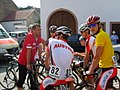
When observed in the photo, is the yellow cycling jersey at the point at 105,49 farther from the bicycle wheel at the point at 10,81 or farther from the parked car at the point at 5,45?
the parked car at the point at 5,45

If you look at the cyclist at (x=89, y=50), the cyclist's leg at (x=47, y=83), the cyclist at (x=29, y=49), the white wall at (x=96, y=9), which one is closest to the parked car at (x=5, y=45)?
the cyclist at (x=29, y=49)

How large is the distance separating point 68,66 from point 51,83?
1.20ft

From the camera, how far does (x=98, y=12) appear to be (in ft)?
88.1

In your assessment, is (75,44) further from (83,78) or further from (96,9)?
(83,78)

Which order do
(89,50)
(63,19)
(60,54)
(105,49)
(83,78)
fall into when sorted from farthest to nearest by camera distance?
1. (63,19)
2. (83,78)
3. (89,50)
4. (105,49)
5. (60,54)

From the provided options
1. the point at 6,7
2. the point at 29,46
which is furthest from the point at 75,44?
the point at 6,7

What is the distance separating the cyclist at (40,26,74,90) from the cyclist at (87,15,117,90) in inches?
15.6

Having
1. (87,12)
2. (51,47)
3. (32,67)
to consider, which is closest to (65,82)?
(51,47)

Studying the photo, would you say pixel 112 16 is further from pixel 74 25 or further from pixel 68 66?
pixel 68 66

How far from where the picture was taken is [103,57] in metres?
4.61

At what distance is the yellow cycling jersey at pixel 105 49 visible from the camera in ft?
14.9

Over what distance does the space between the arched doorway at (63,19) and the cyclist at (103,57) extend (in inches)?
901

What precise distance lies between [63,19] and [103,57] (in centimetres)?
2346

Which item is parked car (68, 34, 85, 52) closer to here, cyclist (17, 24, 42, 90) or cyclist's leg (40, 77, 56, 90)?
cyclist (17, 24, 42, 90)
